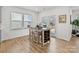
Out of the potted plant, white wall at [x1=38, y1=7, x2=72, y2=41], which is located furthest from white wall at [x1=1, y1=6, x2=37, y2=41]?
the potted plant

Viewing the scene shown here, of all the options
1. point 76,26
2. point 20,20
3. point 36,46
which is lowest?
point 36,46

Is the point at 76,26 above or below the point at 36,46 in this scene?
above

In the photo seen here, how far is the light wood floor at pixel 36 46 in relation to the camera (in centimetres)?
213

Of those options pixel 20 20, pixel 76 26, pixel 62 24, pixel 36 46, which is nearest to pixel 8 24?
pixel 20 20

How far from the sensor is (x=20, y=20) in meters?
2.22

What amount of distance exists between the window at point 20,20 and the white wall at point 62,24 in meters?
0.29

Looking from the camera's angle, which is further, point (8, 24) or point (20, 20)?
point (20, 20)

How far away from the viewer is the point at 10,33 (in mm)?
2145

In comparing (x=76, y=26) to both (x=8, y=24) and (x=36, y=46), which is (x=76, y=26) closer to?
(x=36, y=46)

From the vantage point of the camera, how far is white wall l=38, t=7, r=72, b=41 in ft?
6.95

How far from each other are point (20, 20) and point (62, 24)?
40.2 inches
